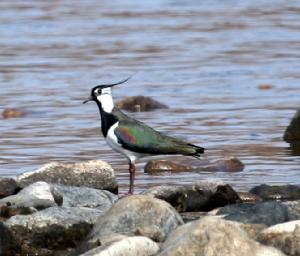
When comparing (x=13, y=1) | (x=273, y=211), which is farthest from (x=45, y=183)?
(x=13, y=1)

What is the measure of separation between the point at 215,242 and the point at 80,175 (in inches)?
140

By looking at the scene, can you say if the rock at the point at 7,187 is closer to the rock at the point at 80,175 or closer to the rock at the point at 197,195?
the rock at the point at 80,175

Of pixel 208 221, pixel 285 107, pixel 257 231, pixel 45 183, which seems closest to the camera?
pixel 208 221

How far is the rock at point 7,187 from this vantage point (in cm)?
1096

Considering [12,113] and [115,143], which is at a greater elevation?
[115,143]

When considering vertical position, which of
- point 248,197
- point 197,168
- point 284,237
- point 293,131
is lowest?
point 293,131

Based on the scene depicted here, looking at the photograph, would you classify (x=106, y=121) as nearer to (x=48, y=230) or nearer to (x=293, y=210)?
(x=48, y=230)

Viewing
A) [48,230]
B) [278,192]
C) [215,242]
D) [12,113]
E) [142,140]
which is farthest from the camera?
[12,113]

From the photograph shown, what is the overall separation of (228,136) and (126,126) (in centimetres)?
347

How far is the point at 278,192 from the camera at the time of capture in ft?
36.5

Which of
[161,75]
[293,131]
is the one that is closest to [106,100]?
[293,131]

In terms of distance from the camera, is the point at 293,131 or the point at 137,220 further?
the point at 293,131

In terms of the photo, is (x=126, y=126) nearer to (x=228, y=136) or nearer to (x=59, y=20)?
(x=228, y=136)

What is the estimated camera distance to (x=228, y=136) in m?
14.6
